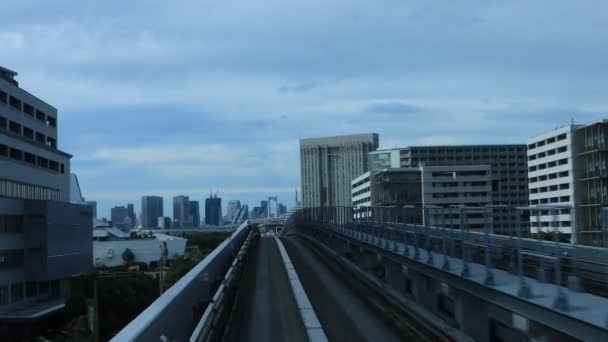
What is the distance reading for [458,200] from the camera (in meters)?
112

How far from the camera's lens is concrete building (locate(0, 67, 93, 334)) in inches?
2291

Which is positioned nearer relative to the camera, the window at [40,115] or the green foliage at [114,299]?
the green foliage at [114,299]

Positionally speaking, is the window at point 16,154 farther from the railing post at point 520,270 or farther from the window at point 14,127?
the railing post at point 520,270

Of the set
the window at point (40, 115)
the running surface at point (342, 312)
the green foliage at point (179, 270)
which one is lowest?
the green foliage at point (179, 270)

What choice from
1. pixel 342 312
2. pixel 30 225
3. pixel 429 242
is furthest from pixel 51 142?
pixel 429 242

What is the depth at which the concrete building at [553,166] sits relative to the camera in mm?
107312

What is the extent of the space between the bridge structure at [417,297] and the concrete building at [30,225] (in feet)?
140

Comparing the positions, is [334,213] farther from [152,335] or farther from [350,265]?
[152,335]

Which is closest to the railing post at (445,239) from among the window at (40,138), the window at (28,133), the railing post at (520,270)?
the railing post at (520,270)

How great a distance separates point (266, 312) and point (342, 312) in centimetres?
177

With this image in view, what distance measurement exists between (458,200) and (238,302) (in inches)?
3909

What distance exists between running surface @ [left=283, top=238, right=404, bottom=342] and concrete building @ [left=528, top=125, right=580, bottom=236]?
284 feet

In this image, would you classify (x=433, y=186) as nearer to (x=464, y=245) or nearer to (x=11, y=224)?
(x=11, y=224)

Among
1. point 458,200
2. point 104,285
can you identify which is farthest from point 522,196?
point 104,285
